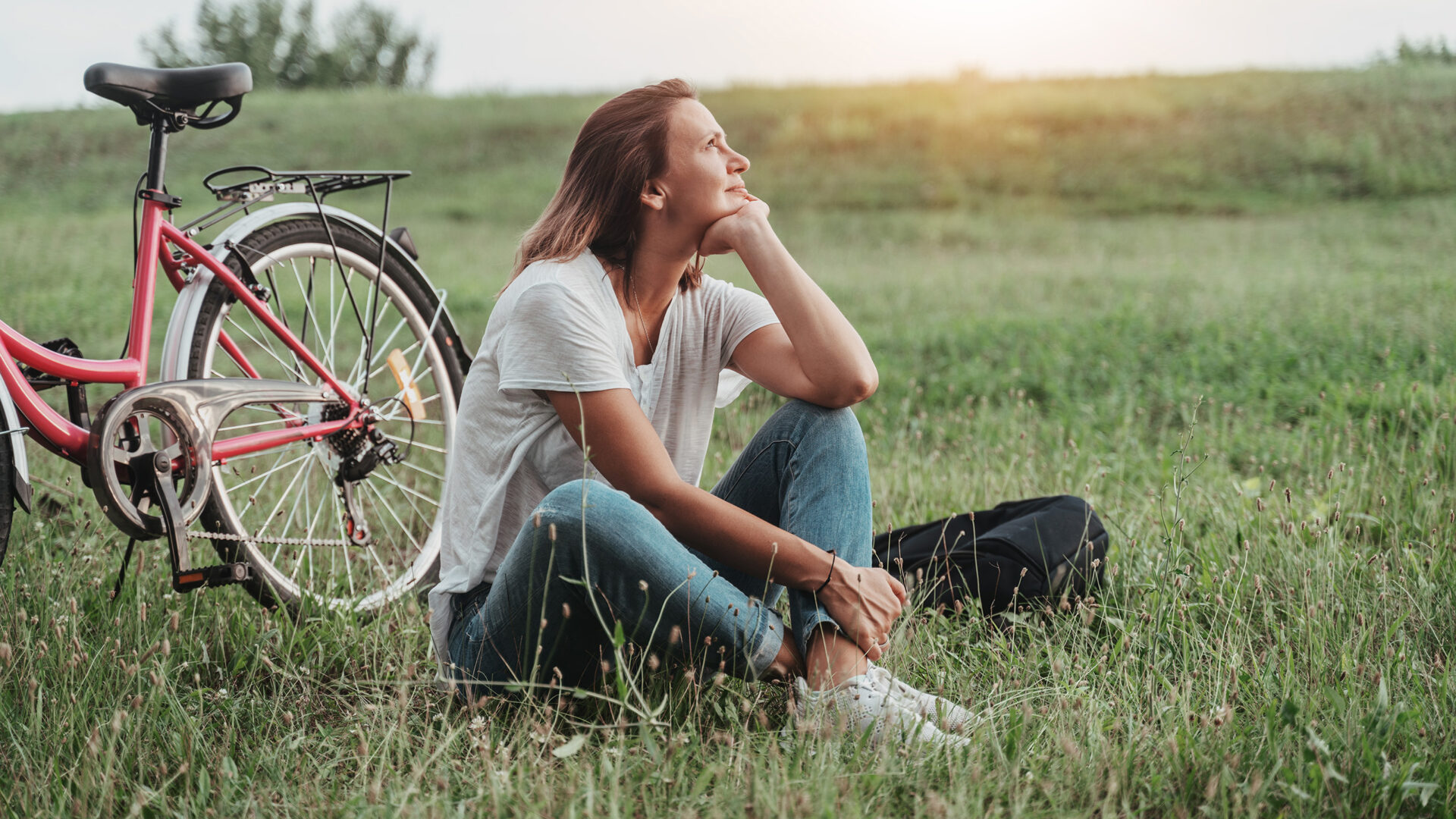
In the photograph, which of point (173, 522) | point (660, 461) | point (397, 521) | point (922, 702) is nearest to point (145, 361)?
A: point (173, 522)

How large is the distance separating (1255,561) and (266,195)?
2830 mm

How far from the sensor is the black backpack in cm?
266

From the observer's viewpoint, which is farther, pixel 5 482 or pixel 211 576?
pixel 211 576

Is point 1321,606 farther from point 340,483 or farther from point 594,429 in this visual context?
point 340,483

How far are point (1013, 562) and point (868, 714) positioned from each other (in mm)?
868

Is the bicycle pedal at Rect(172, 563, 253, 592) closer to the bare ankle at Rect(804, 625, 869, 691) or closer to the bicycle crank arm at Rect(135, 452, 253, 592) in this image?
the bicycle crank arm at Rect(135, 452, 253, 592)

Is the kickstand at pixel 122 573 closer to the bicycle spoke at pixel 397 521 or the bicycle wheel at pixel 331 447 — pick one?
the bicycle wheel at pixel 331 447

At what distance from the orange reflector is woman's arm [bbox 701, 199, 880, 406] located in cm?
115

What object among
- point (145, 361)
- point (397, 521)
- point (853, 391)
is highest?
point (853, 391)

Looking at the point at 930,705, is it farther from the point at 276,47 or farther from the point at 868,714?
the point at 276,47

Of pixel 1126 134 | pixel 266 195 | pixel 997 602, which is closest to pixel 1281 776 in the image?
pixel 997 602

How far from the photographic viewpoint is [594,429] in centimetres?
215

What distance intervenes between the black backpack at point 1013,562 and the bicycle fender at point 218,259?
1336mm

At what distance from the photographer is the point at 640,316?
2.46 metres
